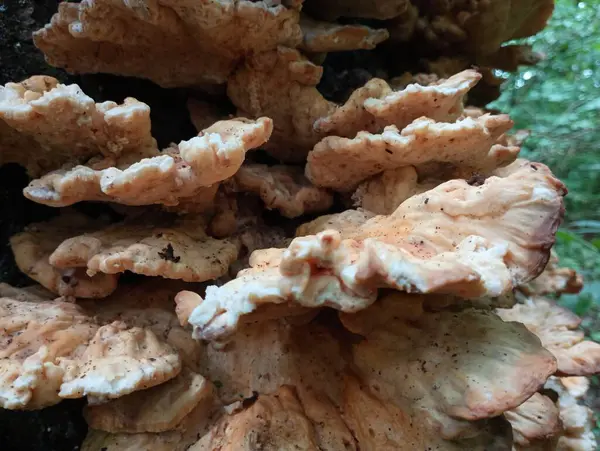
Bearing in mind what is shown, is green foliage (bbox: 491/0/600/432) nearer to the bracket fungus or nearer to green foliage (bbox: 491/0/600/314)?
green foliage (bbox: 491/0/600/314)

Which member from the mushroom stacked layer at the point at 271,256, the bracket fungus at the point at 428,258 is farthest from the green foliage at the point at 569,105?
the bracket fungus at the point at 428,258

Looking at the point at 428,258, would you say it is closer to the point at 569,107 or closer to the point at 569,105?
the point at 569,107

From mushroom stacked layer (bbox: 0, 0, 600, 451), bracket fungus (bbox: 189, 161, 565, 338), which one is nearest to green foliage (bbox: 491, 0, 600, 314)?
mushroom stacked layer (bbox: 0, 0, 600, 451)

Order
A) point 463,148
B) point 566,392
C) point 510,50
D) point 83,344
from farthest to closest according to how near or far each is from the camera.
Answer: point 510,50 < point 566,392 < point 463,148 < point 83,344

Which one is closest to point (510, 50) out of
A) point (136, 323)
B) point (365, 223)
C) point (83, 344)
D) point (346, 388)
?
point (365, 223)

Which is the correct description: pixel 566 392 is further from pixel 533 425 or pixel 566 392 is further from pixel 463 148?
pixel 463 148
